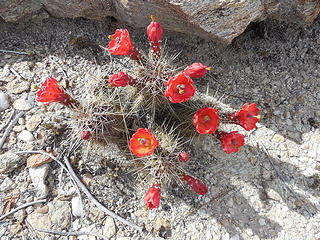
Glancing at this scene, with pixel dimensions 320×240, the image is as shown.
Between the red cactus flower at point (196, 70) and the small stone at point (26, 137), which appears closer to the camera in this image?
the red cactus flower at point (196, 70)

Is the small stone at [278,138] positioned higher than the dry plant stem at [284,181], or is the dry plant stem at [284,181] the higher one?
the small stone at [278,138]

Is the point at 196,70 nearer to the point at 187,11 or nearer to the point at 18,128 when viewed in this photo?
the point at 187,11

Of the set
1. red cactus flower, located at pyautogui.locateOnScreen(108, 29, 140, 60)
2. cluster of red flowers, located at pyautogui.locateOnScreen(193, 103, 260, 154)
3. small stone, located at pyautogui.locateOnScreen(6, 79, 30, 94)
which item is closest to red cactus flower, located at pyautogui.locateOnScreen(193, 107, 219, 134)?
cluster of red flowers, located at pyautogui.locateOnScreen(193, 103, 260, 154)

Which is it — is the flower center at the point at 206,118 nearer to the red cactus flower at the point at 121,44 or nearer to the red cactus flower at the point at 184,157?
the red cactus flower at the point at 184,157

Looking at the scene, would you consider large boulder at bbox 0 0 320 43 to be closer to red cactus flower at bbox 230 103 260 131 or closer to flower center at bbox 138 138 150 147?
red cactus flower at bbox 230 103 260 131

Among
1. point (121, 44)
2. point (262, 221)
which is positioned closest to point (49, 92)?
point (121, 44)

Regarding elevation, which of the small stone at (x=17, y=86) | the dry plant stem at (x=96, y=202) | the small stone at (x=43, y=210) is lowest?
the small stone at (x=43, y=210)

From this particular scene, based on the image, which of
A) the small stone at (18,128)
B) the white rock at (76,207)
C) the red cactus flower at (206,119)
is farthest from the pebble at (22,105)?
the red cactus flower at (206,119)
